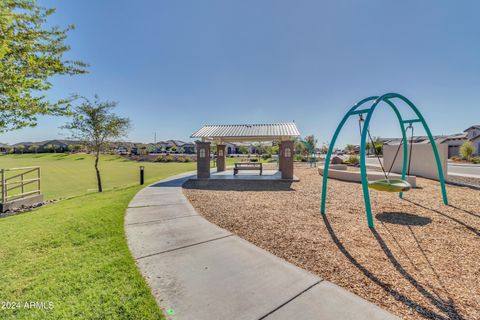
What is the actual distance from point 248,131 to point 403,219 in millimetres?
10831

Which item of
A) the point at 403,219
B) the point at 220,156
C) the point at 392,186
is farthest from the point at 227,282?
the point at 220,156

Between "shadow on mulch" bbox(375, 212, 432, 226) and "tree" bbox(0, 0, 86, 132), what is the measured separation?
7.78 meters

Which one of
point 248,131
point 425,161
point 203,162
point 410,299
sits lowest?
point 410,299

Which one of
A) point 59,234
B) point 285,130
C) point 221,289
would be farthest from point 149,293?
point 285,130

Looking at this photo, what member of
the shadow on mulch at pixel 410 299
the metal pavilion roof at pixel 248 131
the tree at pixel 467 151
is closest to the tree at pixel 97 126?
the metal pavilion roof at pixel 248 131

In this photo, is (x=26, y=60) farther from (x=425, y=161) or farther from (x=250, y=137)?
(x=425, y=161)

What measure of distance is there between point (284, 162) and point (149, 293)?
11.3 metres

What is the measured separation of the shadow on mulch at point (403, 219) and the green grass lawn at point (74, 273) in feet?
19.6

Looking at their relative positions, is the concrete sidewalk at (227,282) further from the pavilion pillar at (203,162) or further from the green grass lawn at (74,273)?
the pavilion pillar at (203,162)

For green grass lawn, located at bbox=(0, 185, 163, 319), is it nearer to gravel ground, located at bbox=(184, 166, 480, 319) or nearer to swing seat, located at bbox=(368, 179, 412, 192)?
gravel ground, located at bbox=(184, 166, 480, 319)

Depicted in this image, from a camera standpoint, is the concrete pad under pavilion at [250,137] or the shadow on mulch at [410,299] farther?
the concrete pad under pavilion at [250,137]

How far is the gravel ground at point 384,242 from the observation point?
9.34ft

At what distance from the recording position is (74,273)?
3156mm

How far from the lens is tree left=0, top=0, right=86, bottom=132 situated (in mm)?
3041
